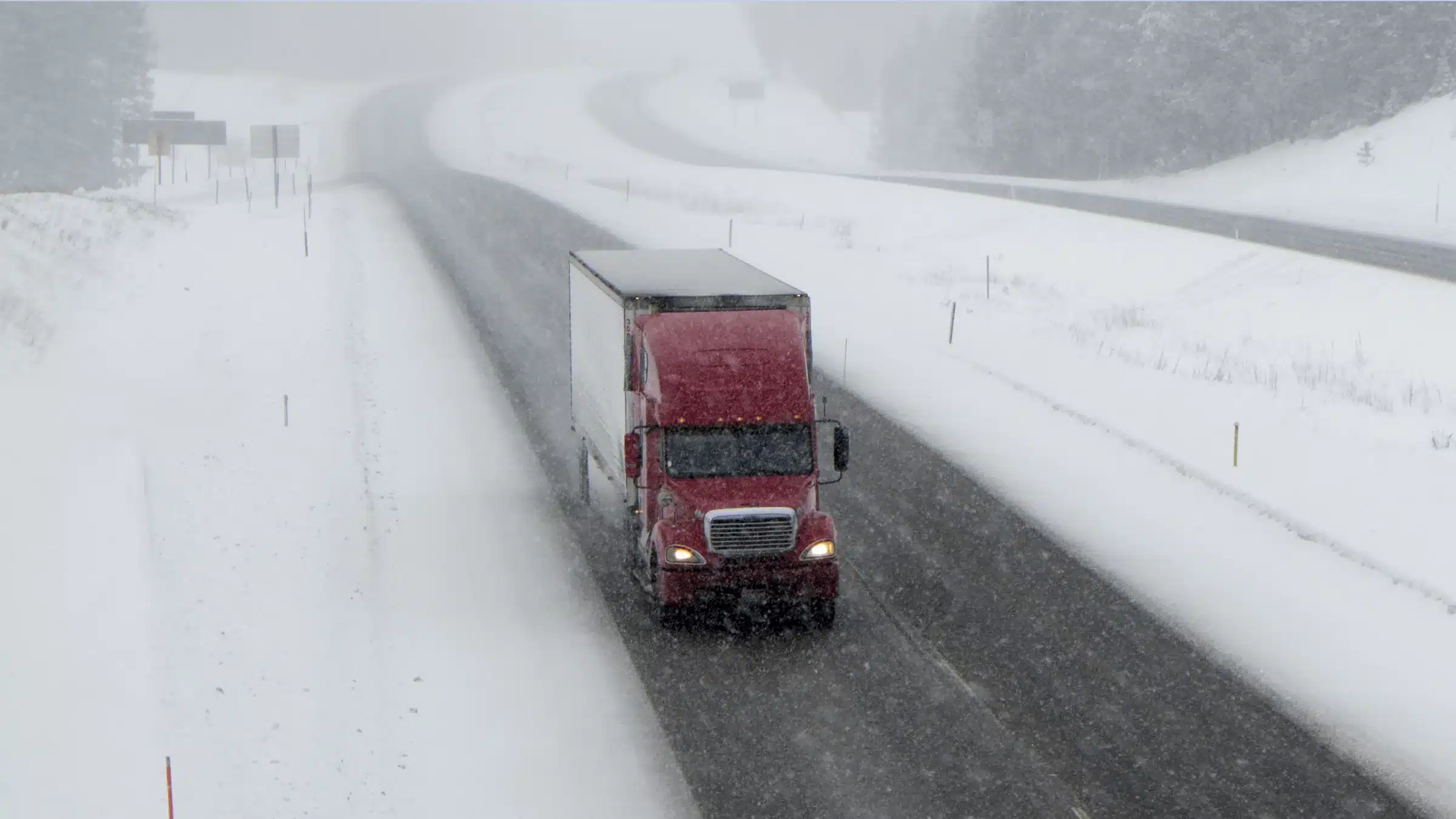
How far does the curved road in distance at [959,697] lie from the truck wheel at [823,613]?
141 millimetres

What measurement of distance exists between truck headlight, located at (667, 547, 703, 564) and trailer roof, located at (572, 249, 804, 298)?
2766mm

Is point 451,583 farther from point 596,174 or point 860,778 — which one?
point 596,174

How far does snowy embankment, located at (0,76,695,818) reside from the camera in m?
11.3

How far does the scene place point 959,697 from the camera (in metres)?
13.2

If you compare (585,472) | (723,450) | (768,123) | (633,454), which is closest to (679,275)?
(633,454)

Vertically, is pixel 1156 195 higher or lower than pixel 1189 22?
lower

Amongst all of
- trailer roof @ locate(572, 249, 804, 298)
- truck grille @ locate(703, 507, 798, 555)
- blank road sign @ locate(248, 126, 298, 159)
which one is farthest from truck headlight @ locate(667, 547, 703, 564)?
blank road sign @ locate(248, 126, 298, 159)

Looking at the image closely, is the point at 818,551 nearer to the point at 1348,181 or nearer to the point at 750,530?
the point at 750,530

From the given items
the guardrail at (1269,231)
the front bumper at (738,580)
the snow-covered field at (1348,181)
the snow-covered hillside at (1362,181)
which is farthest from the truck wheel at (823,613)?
the snow-covered hillside at (1362,181)

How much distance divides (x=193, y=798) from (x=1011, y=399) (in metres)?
17.2

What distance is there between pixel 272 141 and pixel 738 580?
5226cm

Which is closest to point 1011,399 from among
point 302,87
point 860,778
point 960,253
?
point 860,778

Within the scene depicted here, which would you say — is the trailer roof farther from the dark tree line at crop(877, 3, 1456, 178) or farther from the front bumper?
the dark tree line at crop(877, 3, 1456, 178)

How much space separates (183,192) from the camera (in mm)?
62875
